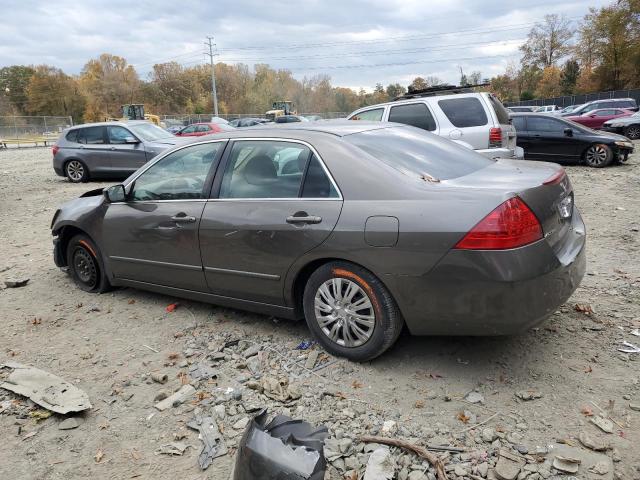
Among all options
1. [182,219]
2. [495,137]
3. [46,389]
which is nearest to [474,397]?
[182,219]

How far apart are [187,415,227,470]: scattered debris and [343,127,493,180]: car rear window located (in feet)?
6.52

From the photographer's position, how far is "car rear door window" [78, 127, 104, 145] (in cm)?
1400

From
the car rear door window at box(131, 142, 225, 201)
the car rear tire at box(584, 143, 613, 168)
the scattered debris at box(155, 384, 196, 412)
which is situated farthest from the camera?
the car rear tire at box(584, 143, 613, 168)

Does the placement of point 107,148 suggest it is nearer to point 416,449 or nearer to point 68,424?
point 68,424

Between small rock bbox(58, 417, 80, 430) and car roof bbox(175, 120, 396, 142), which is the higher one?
car roof bbox(175, 120, 396, 142)

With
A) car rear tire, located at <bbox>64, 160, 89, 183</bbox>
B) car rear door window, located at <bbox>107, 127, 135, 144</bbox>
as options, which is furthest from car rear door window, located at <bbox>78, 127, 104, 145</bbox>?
car rear tire, located at <bbox>64, 160, 89, 183</bbox>

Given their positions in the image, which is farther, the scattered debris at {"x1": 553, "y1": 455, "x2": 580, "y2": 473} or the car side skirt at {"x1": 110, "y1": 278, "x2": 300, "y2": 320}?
the car side skirt at {"x1": 110, "y1": 278, "x2": 300, "y2": 320}

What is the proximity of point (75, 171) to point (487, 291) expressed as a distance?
1407cm

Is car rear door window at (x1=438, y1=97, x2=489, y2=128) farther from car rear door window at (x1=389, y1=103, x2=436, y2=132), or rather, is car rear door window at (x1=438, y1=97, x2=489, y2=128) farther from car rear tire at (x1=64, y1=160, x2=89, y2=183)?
A: car rear tire at (x1=64, y1=160, x2=89, y2=183)

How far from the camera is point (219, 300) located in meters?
4.22

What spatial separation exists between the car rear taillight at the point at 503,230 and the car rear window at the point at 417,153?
0.63 m

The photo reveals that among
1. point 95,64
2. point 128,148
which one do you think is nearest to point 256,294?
point 128,148

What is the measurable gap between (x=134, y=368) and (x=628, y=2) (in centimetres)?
6386

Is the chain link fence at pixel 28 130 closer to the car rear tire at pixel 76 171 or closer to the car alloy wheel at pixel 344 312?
the car rear tire at pixel 76 171
